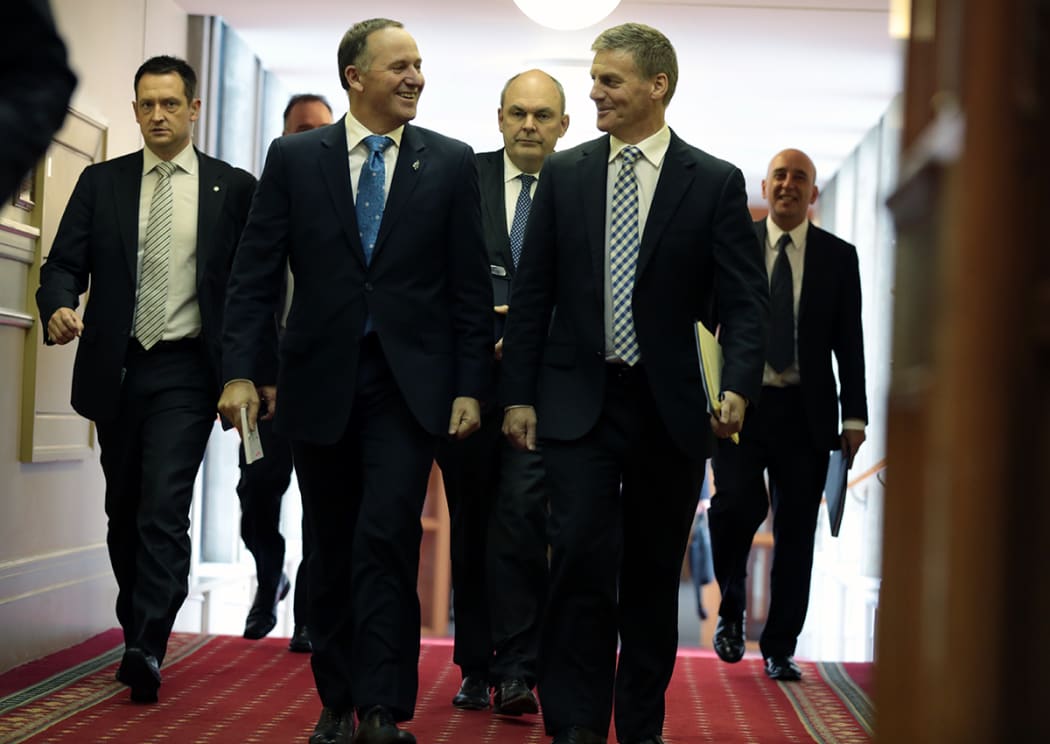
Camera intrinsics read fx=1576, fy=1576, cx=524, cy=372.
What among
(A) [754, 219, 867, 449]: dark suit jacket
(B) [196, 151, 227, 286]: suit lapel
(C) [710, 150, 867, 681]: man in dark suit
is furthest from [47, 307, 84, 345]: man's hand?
(A) [754, 219, 867, 449]: dark suit jacket

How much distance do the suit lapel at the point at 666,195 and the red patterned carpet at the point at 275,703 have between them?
1314mm

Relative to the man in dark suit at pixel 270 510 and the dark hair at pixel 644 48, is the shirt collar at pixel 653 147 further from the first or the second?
the man in dark suit at pixel 270 510

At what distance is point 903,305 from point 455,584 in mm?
3276

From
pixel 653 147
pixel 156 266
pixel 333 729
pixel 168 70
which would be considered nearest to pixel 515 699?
pixel 333 729

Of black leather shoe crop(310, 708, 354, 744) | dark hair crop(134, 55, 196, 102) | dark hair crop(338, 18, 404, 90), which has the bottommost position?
black leather shoe crop(310, 708, 354, 744)

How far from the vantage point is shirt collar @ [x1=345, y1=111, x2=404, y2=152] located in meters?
3.75

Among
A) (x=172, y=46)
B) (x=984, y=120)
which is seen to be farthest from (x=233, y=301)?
(x=172, y=46)

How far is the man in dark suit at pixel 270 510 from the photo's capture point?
5684mm

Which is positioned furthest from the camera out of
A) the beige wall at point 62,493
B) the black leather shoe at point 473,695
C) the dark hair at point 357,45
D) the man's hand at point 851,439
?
the man's hand at point 851,439

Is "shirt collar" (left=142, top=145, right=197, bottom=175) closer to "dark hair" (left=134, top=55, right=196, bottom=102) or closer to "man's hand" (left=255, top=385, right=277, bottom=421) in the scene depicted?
"dark hair" (left=134, top=55, right=196, bottom=102)

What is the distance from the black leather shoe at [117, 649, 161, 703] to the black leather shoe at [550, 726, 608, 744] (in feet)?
4.93

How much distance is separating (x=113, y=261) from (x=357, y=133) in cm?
132

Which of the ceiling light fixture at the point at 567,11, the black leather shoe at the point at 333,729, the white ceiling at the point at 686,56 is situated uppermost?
the white ceiling at the point at 686,56

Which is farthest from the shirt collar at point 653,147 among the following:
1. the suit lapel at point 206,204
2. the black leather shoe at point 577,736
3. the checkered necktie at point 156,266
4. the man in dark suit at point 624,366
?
the checkered necktie at point 156,266
